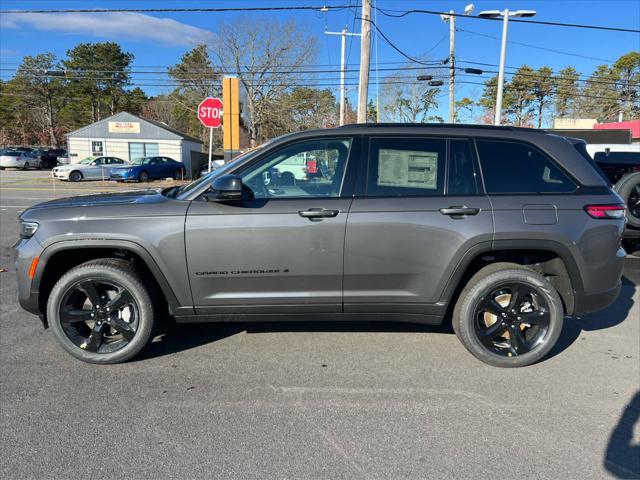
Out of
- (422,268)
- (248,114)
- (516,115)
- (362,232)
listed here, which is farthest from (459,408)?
(516,115)

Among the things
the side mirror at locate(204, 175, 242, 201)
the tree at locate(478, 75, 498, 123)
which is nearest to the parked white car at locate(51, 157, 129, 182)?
the side mirror at locate(204, 175, 242, 201)

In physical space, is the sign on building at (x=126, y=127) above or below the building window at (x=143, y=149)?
above

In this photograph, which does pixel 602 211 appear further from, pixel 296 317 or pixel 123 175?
pixel 123 175

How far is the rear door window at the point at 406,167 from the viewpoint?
3.51 metres

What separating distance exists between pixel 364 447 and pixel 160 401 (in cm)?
143

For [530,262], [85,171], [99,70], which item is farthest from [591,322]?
[99,70]

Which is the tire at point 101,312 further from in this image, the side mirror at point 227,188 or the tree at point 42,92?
the tree at point 42,92

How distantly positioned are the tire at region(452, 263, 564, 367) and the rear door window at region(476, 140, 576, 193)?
0.65 metres

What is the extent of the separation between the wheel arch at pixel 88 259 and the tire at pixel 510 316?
7.59ft

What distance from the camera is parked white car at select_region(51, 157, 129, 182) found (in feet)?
91.4

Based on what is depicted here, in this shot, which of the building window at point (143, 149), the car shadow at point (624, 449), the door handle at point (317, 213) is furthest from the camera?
the building window at point (143, 149)

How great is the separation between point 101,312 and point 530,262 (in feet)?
11.6

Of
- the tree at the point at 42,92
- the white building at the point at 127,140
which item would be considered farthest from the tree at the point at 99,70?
the white building at the point at 127,140

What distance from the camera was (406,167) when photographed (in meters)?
3.58
